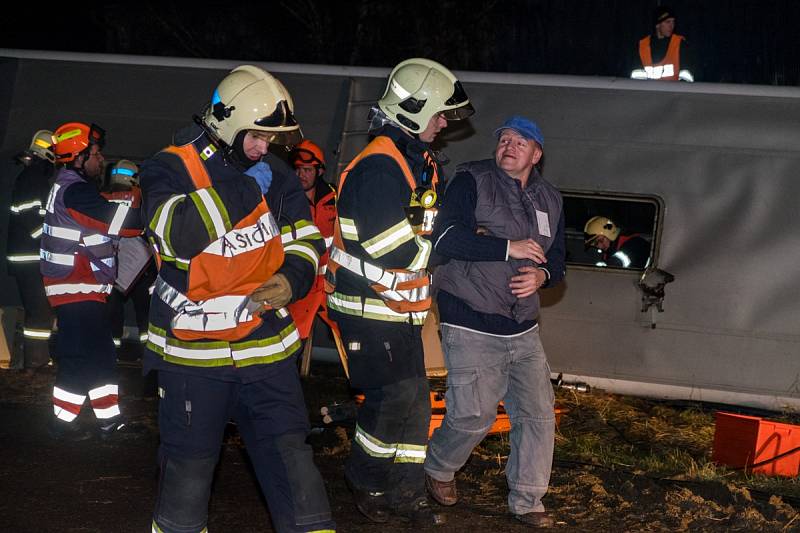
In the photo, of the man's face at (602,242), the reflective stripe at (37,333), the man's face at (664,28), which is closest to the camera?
the man's face at (602,242)

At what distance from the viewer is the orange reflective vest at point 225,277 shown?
12.0ft

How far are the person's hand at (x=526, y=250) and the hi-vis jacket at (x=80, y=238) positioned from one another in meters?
2.69

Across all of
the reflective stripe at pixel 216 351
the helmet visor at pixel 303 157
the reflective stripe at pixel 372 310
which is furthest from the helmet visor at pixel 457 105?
the helmet visor at pixel 303 157

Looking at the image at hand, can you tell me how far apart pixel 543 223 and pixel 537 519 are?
1.58 meters

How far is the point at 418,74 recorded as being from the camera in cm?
495

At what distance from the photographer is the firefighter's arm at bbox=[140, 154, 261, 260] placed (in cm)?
363

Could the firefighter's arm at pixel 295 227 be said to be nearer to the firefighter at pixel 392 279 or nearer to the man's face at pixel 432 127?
the firefighter at pixel 392 279

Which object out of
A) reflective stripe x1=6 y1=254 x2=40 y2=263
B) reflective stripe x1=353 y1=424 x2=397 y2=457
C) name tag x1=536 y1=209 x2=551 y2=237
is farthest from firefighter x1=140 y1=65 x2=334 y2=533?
reflective stripe x1=6 y1=254 x2=40 y2=263

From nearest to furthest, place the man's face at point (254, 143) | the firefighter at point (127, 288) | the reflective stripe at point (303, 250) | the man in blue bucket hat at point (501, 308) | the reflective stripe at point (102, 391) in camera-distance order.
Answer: the man's face at point (254, 143) → the reflective stripe at point (303, 250) → the man in blue bucket hat at point (501, 308) → the reflective stripe at point (102, 391) → the firefighter at point (127, 288)

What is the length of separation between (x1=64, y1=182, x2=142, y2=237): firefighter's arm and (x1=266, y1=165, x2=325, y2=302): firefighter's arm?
2625mm

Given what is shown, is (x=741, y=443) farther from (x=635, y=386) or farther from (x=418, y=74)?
(x=418, y=74)

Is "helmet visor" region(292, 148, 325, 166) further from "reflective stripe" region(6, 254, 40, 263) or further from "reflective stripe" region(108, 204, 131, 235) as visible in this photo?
"reflective stripe" region(6, 254, 40, 263)

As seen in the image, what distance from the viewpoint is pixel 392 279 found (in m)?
A: 4.77

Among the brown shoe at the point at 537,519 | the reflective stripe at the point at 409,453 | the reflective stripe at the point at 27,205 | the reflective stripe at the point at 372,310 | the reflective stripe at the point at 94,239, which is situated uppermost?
the reflective stripe at the point at 372,310
